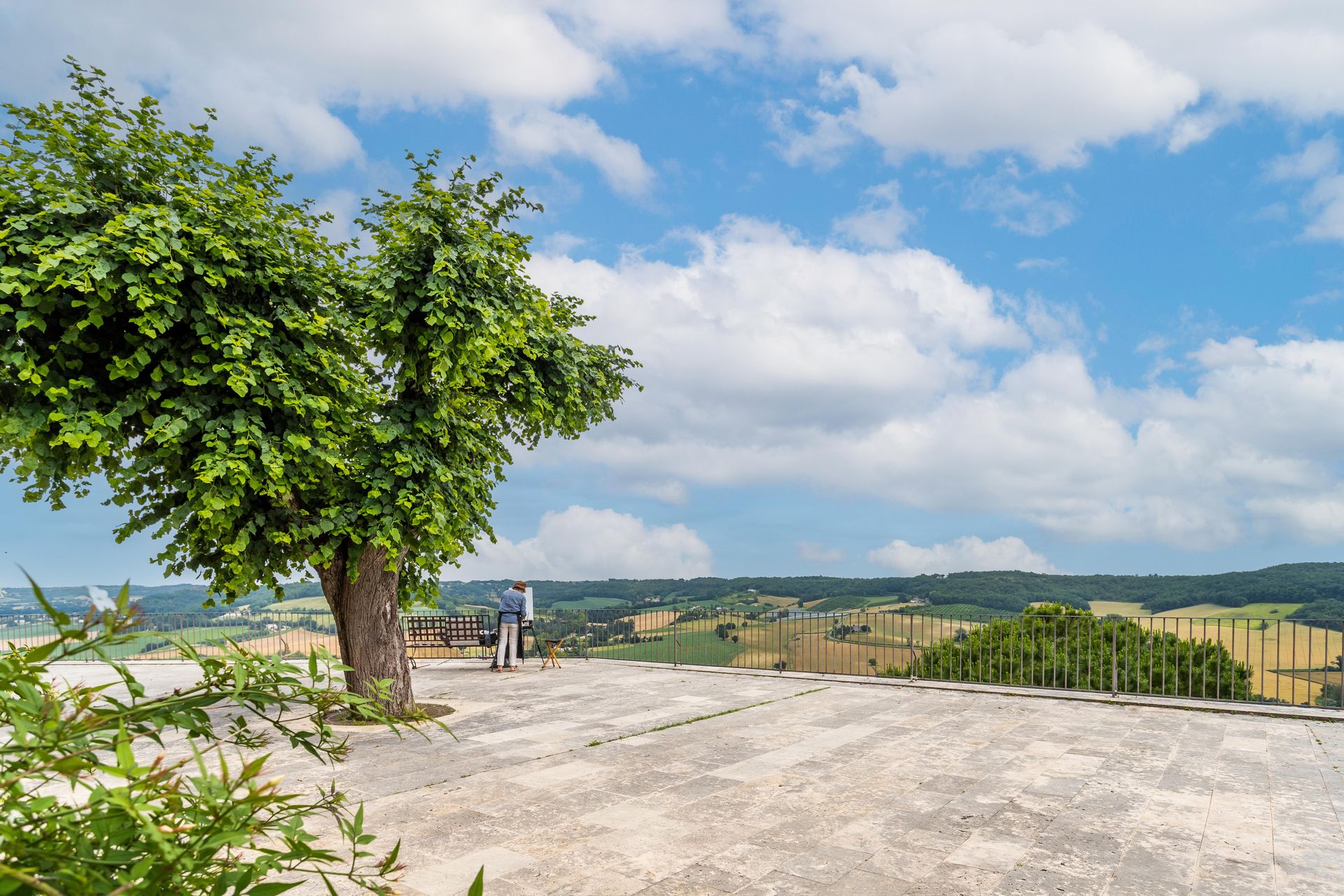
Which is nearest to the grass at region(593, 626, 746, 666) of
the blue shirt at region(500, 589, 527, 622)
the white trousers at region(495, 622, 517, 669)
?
the white trousers at region(495, 622, 517, 669)

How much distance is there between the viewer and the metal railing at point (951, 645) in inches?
439

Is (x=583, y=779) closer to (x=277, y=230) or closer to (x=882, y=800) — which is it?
(x=882, y=800)

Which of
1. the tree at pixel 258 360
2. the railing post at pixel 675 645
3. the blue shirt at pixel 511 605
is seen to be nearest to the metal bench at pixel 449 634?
the blue shirt at pixel 511 605

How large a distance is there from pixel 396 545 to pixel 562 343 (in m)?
3.82

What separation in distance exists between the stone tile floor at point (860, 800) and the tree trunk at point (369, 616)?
2.74 ft

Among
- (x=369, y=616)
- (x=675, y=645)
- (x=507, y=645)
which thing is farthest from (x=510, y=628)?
(x=369, y=616)

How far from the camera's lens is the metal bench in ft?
54.9

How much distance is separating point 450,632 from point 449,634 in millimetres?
32

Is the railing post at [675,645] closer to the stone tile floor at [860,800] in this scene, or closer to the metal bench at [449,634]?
the metal bench at [449,634]

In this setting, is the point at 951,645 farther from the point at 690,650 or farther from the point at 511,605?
the point at 511,605

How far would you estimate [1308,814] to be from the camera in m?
6.13

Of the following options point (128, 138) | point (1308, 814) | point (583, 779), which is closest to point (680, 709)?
point (583, 779)

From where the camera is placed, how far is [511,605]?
15633 millimetres

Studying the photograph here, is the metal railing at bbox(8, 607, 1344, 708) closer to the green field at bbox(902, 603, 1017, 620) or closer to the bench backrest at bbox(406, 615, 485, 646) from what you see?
the green field at bbox(902, 603, 1017, 620)
